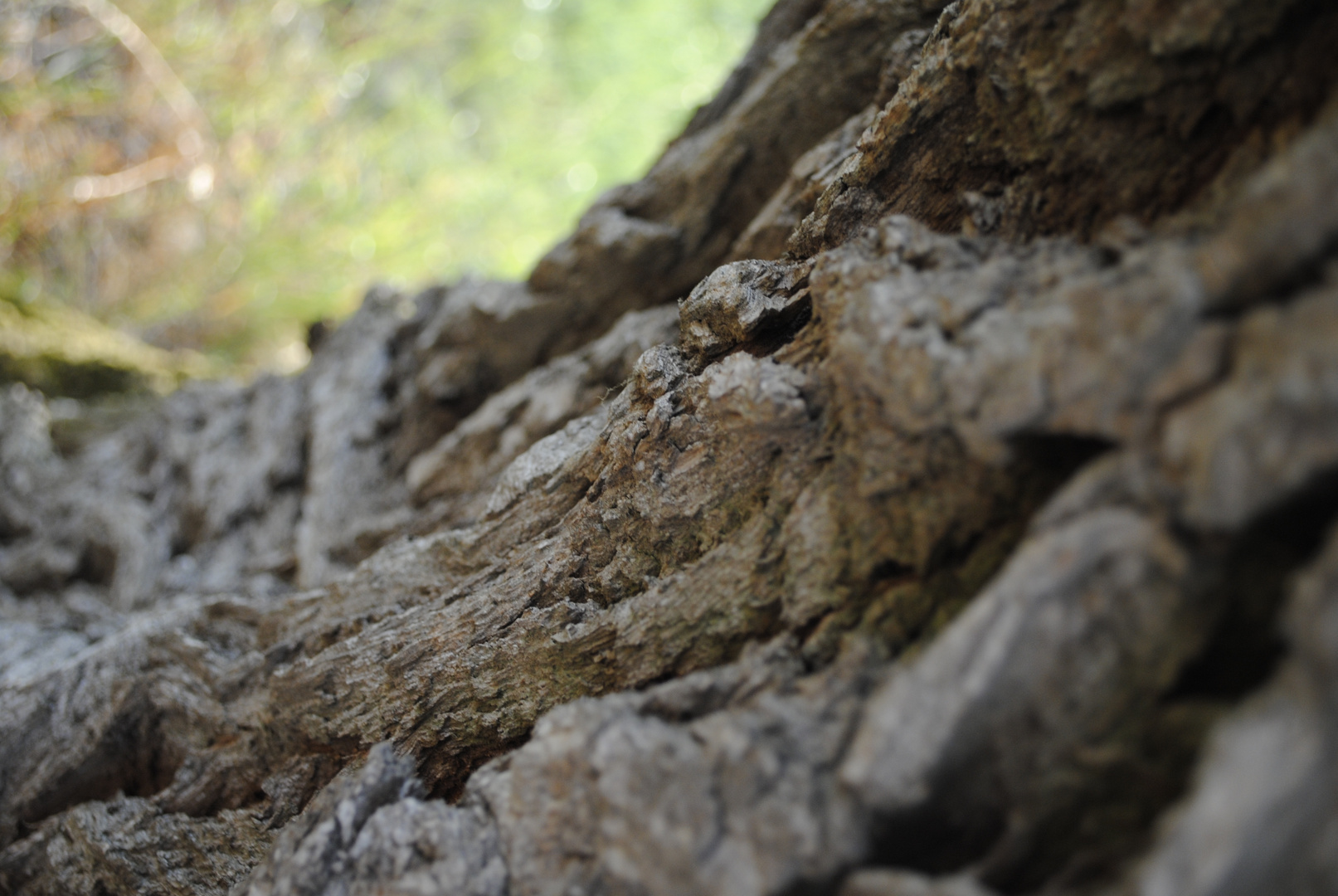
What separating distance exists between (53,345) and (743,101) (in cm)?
1603

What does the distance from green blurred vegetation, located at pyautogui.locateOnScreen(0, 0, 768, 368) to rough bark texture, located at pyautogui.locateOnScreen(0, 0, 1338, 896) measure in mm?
11863

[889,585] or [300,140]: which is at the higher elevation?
[300,140]

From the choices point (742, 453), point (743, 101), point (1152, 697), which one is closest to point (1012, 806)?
point (1152, 697)

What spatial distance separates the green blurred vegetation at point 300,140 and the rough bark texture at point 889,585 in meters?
11.9

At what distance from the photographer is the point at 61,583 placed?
10.9m

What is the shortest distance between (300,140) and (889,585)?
18896 millimetres

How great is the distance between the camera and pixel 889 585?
403 cm

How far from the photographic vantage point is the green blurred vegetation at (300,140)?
619 inches

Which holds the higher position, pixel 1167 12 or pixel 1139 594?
pixel 1167 12

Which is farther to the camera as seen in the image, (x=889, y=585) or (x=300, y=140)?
(x=300, y=140)

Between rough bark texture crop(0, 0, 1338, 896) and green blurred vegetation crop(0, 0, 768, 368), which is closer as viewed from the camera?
rough bark texture crop(0, 0, 1338, 896)

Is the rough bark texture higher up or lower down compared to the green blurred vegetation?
lower down

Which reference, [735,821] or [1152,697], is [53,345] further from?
[1152,697]

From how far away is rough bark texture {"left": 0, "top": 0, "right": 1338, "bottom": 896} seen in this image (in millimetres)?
2930
